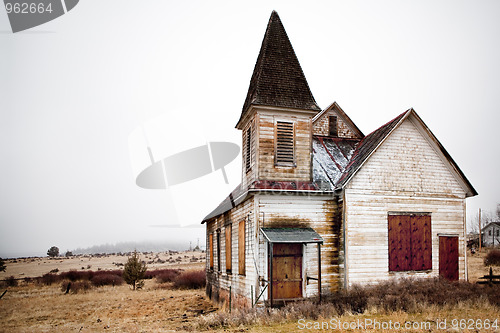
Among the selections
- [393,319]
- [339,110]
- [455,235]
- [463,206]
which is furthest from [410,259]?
[339,110]

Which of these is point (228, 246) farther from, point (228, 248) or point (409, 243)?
point (409, 243)

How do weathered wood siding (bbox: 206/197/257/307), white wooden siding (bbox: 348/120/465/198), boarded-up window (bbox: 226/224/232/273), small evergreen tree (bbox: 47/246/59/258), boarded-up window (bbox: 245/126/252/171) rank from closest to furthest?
weathered wood siding (bbox: 206/197/257/307), white wooden siding (bbox: 348/120/465/198), boarded-up window (bbox: 245/126/252/171), boarded-up window (bbox: 226/224/232/273), small evergreen tree (bbox: 47/246/59/258)

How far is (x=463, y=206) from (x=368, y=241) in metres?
4.16

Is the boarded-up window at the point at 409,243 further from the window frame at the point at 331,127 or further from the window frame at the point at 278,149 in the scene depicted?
the window frame at the point at 331,127

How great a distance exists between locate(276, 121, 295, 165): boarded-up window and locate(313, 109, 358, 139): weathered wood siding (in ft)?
12.1

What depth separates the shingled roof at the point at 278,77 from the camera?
14.5m

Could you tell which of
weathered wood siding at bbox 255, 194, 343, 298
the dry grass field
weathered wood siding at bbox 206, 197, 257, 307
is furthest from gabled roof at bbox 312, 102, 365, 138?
the dry grass field

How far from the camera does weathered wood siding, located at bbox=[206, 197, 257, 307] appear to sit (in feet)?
44.7

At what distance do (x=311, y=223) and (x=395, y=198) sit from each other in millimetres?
3090

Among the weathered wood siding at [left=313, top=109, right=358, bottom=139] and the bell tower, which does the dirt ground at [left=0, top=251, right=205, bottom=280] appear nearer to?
the weathered wood siding at [left=313, top=109, right=358, bottom=139]

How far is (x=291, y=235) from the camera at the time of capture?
41.7 feet

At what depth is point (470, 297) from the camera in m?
11.9

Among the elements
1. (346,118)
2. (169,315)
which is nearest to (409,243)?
(346,118)

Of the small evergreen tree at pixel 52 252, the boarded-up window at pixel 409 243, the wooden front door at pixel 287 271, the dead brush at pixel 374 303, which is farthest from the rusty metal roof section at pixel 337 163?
the small evergreen tree at pixel 52 252
